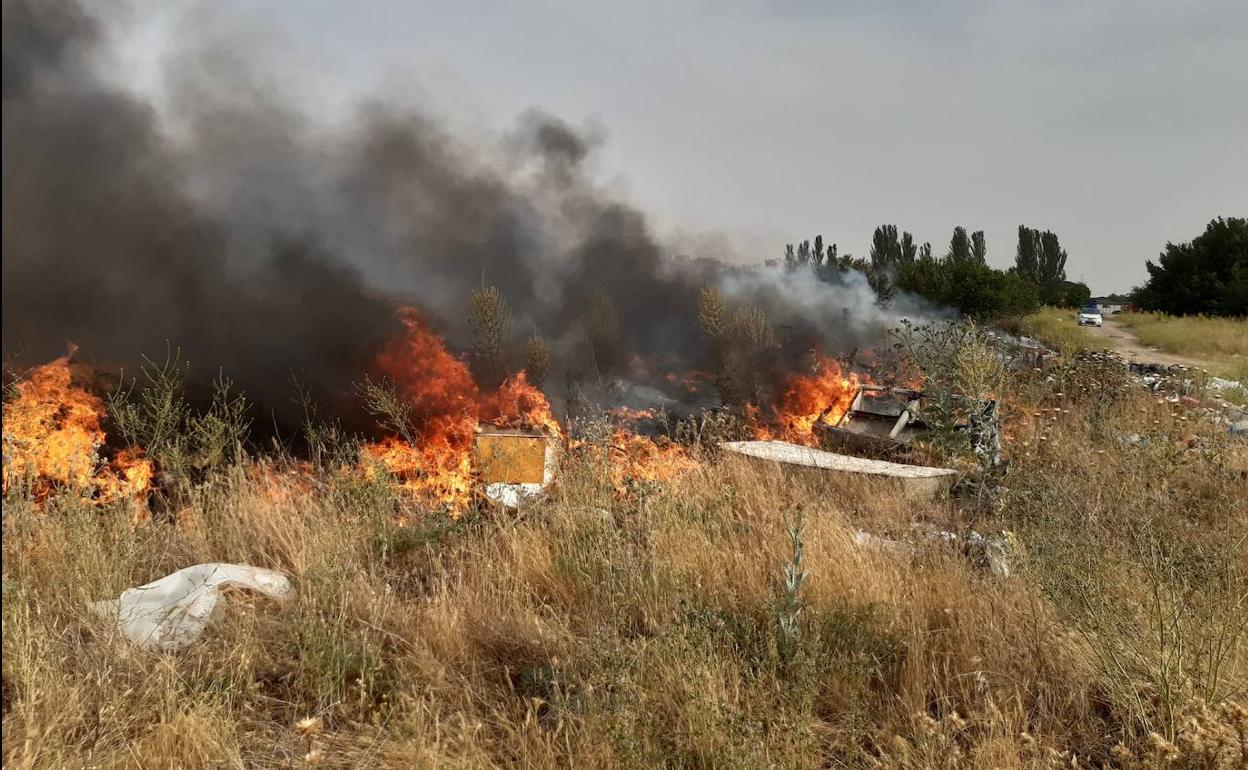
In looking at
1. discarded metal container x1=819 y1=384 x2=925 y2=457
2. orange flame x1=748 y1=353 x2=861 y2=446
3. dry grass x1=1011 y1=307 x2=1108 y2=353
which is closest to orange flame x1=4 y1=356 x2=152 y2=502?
discarded metal container x1=819 y1=384 x2=925 y2=457

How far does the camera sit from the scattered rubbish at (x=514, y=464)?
554cm

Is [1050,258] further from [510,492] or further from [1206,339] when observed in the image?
[510,492]

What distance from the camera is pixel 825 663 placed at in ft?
10.3

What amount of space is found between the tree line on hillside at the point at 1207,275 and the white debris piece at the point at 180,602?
35.3 meters

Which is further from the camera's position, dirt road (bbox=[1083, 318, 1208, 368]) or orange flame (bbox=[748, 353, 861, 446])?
dirt road (bbox=[1083, 318, 1208, 368])

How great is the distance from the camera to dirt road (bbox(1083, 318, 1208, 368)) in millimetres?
16859

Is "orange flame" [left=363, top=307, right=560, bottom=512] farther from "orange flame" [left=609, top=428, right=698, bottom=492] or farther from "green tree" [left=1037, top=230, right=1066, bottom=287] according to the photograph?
"green tree" [left=1037, top=230, right=1066, bottom=287]

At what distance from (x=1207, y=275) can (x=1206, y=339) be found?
52.6 ft

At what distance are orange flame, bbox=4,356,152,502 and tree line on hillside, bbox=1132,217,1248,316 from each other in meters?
35.3

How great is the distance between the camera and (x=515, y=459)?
20.3 feet

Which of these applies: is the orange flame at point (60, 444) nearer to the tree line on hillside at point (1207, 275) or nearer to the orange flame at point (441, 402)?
the orange flame at point (441, 402)

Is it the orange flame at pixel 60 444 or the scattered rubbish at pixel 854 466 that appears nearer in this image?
the orange flame at pixel 60 444

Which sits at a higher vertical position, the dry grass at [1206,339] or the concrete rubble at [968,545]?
the dry grass at [1206,339]

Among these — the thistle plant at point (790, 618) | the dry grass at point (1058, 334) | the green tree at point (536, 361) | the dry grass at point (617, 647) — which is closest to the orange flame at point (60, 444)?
the dry grass at point (617, 647)
